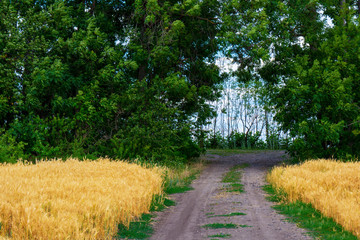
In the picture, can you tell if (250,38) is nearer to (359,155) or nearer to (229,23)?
(229,23)

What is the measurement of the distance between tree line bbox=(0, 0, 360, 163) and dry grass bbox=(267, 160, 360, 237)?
6278 mm

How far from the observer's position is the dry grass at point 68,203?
21.2 ft

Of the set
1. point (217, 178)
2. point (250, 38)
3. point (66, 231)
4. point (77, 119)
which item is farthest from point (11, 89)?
point (66, 231)

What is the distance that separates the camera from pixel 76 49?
816 inches

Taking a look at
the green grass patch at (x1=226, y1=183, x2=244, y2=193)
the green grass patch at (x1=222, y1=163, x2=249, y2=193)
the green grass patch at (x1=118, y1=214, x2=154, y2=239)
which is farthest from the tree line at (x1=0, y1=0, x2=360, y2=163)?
the green grass patch at (x1=118, y1=214, x2=154, y2=239)

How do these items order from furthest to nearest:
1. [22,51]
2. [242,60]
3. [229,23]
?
[242,60] < [229,23] < [22,51]

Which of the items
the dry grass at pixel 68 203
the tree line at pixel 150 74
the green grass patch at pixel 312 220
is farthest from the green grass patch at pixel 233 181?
the dry grass at pixel 68 203

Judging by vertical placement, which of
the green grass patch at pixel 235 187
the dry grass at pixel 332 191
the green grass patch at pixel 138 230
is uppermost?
the dry grass at pixel 332 191

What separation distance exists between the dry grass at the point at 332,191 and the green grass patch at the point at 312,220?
0.54 feet

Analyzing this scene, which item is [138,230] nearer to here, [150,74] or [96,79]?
[96,79]

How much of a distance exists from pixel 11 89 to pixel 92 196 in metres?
14.4

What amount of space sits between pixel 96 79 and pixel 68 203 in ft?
50.6

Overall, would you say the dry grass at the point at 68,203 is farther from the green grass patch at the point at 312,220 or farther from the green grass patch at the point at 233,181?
the green grass patch at the point at 312,220

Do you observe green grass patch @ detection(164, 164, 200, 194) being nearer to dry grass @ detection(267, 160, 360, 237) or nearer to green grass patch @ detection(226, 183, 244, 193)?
green grass patch @ detection(226, 183, 244, 193)
